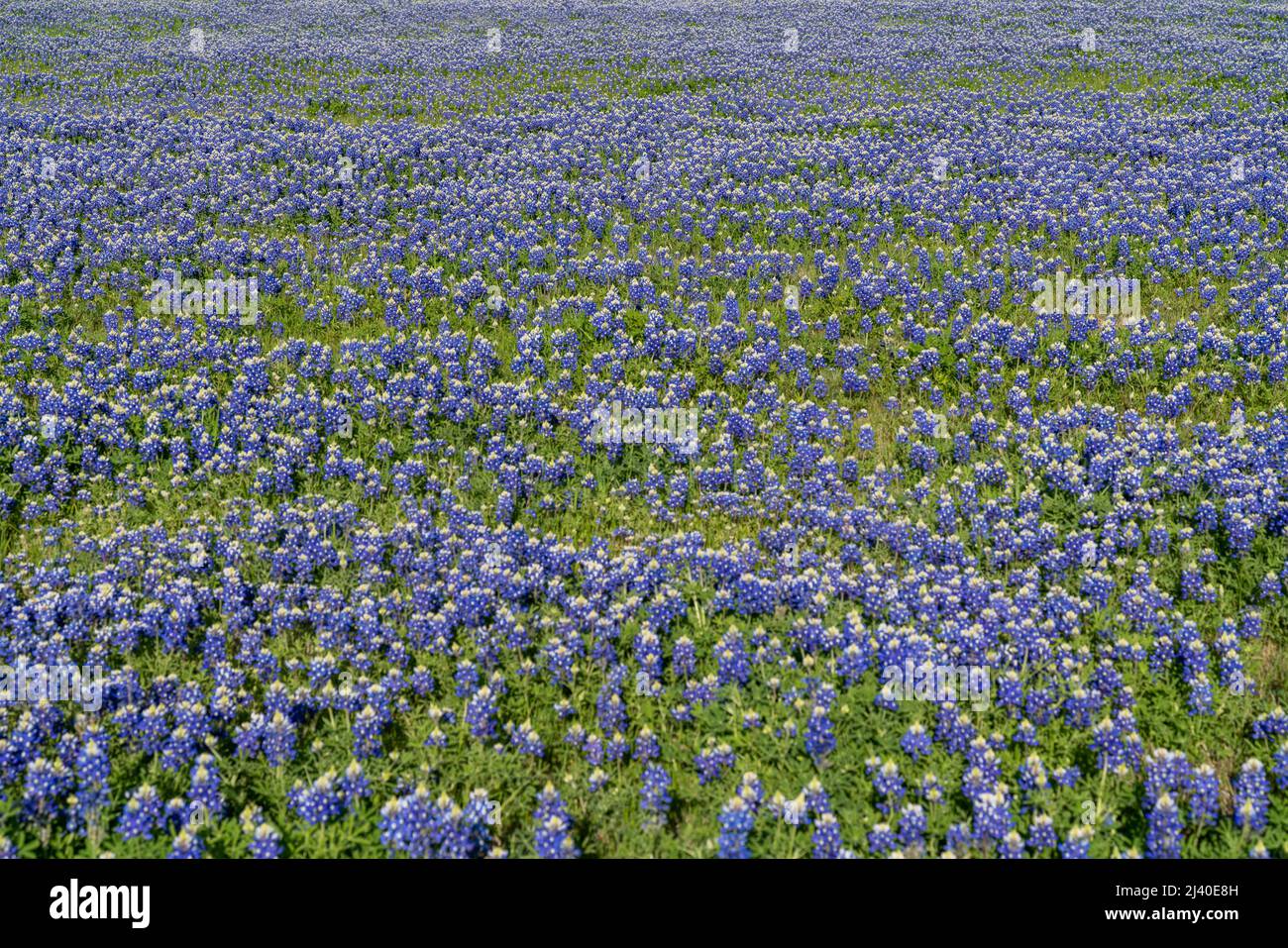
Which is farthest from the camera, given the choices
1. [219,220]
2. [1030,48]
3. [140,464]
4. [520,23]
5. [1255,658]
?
[520,23]

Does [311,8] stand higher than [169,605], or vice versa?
[311,8]

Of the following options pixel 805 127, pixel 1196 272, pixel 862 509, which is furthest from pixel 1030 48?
pixel 862 509

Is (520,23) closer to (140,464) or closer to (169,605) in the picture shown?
(140,464)

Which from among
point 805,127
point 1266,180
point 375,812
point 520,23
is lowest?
point 375,812

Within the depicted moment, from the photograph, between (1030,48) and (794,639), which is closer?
(794,639)

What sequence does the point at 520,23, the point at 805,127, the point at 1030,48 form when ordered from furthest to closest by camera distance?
the point at 520,23 → the point at 1030,48 → the point at 805,127
